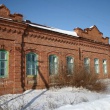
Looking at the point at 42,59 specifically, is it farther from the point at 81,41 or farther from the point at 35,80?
the point at 81,41

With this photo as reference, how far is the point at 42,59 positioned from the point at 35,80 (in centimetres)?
170

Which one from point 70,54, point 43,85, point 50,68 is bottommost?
point 43,85

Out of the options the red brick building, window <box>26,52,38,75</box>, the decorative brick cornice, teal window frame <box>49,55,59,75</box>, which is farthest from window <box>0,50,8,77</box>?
teal window frame <box>49,55,59,75</box>

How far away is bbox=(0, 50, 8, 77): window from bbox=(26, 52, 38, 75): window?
68.4 inches

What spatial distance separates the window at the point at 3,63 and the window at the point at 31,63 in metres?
1.74

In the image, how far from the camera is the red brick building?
1170 cm

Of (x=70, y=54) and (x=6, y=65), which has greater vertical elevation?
(x=70, y=54)

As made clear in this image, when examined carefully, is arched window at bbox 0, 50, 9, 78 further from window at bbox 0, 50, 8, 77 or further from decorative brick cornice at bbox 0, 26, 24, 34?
decorative brick cornice at bbox 0, 26, 24, 34

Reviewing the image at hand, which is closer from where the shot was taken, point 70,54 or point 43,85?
point 43,85

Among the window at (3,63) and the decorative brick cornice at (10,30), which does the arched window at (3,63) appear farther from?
the decorative brick cornice at (10,30)

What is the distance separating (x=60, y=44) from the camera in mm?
15430

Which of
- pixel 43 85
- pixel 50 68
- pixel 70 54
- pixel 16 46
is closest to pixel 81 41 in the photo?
pixel 70 54

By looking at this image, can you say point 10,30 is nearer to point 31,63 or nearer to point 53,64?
point 31,63

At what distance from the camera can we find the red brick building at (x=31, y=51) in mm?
11703
